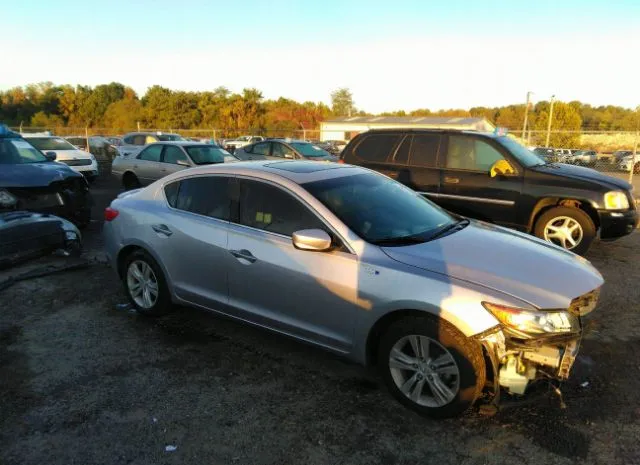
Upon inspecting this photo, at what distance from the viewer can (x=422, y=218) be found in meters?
4.04

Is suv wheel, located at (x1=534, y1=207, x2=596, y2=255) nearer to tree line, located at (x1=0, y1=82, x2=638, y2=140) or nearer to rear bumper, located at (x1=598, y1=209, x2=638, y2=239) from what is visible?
rear bumper, located at (x1=598, y1=209, x2=638, y2=239)

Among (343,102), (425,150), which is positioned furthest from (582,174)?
(343,102)

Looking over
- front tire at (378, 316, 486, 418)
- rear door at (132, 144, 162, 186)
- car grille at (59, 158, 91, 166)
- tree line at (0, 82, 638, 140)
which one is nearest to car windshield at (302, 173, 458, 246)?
front tire at (378, 316, 486, 418)

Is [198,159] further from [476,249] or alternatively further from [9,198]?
[476,249]

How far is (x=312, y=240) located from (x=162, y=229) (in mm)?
1759

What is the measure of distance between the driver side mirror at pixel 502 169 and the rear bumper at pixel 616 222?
1.30 m

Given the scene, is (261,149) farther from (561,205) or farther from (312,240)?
(312,240)

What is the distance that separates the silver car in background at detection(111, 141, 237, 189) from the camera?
11.9 meters

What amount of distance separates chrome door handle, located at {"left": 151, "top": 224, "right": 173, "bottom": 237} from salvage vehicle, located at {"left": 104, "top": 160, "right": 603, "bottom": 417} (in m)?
0.01

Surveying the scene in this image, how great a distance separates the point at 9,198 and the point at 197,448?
5922 mm

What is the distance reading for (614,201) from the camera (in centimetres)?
679

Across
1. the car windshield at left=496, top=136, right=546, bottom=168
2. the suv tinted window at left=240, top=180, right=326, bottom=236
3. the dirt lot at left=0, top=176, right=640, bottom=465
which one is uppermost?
the car windshield at left=496, top=136, right=546, bottom=168

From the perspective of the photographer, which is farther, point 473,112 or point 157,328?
point 473,112

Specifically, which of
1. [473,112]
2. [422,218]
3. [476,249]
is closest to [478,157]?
[422,218]
